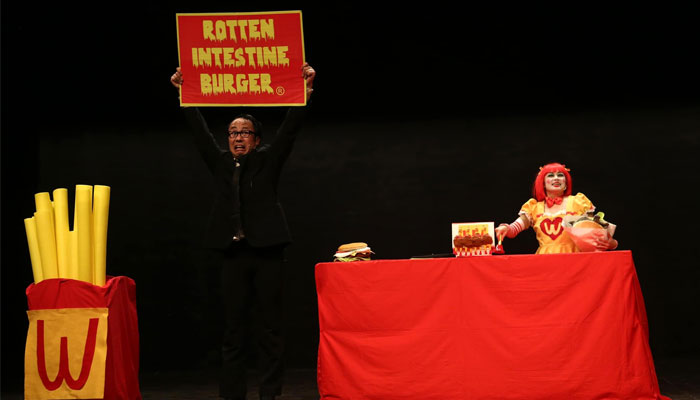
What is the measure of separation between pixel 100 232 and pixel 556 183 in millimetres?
2358

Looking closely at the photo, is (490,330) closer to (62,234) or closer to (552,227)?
(552,227)

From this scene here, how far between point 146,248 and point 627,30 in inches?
150

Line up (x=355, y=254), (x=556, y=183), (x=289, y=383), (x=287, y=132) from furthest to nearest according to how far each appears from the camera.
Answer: (x=289, y=383), (x=556, y=183), (x=355, y=254), (x=287, y=132)

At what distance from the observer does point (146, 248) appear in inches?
211

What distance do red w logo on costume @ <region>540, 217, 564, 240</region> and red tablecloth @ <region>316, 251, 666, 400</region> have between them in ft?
1.70

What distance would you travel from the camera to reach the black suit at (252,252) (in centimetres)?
322

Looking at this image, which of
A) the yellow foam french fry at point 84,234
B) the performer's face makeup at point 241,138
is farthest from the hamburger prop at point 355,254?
the yellow foam french fry at point 84,234

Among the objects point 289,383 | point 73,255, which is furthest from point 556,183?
point 73,255

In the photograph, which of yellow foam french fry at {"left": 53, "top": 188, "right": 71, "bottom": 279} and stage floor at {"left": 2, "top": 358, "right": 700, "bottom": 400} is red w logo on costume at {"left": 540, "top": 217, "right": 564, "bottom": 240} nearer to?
stage floor at {"left": 2, "top": 358, "right": 700, "bottom": 400}

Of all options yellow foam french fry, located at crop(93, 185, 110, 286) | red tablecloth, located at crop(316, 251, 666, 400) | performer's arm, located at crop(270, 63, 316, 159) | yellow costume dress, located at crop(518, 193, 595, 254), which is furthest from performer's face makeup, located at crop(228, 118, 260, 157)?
yellow costume dress, located at crop(518, 193, 595, 254)

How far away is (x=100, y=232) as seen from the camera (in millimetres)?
3314

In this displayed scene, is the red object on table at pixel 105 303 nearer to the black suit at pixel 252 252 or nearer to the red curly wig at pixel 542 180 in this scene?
the black suit at pixel 252 252

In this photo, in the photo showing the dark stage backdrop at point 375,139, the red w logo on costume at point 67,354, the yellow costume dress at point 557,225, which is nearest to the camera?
the red w logo on costume at point 67,354

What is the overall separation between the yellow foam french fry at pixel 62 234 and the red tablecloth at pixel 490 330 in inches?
49.6
